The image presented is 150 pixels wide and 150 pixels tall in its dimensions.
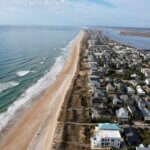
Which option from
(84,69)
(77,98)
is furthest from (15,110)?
(84,69)

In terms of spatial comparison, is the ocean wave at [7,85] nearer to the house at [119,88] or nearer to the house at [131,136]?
the house at [119,88]

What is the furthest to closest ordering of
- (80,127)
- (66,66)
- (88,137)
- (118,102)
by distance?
1. (66,66)
2. (118,102)
3. (80,127)
4. (88,137)

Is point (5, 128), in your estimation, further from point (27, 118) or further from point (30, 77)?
point (30, 77)

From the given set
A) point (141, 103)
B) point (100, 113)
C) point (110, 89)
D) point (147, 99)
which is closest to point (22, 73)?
point (110, 89)

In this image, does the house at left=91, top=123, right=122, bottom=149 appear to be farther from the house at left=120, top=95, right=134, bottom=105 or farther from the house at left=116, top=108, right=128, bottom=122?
the house at left=120, top=95, right=134, bottom=105

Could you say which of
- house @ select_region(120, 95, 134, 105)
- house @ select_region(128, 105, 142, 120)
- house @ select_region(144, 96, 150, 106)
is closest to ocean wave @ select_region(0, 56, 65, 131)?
house @ select_region(120, 95, 134, 105)

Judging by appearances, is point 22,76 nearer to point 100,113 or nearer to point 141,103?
point 100,113

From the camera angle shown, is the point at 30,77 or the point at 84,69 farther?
the point at 84,69
